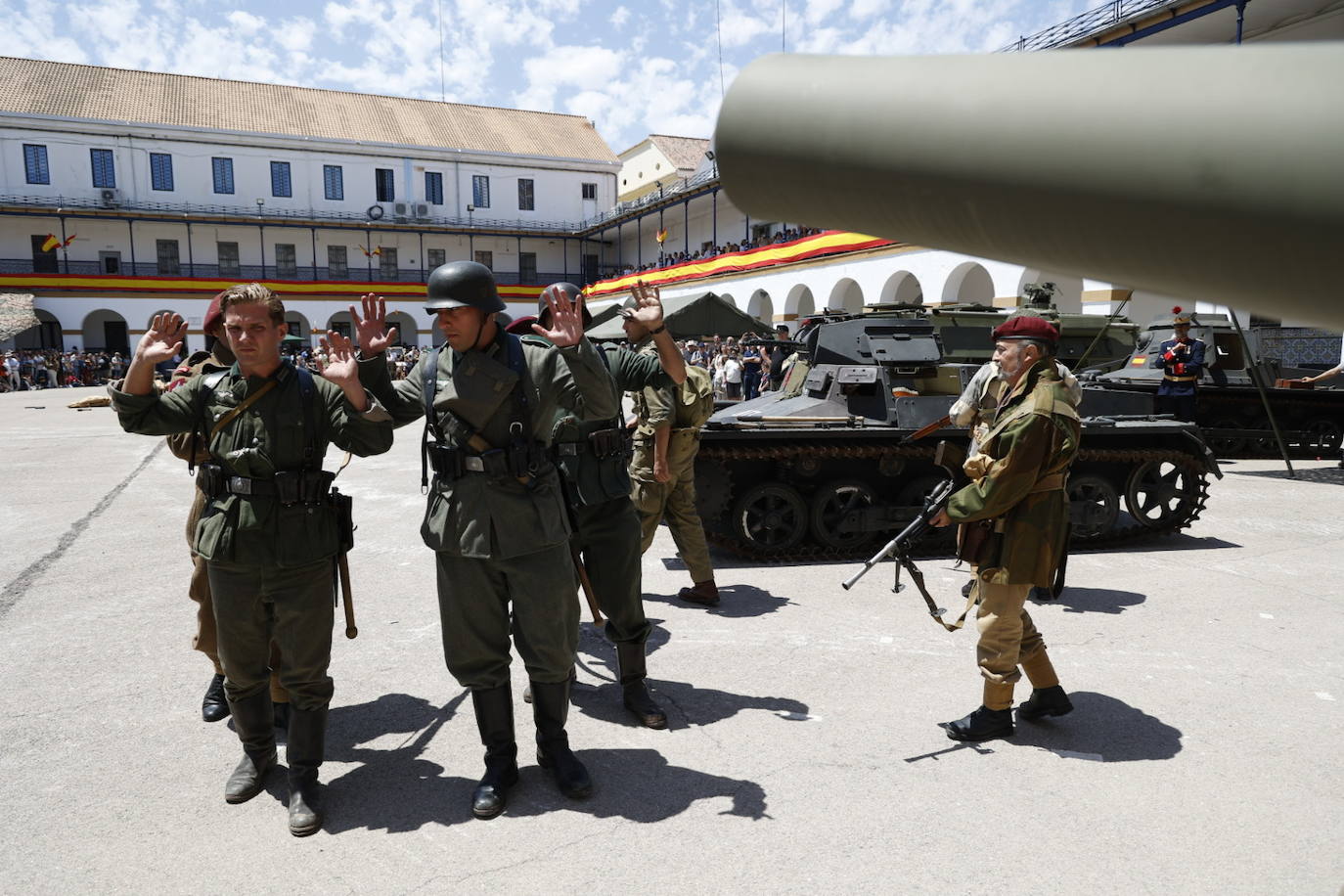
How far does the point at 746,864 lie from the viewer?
2.95 metres

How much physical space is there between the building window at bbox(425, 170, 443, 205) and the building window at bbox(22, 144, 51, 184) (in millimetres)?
17332

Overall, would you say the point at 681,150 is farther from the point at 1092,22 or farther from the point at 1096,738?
the point at 1096,738

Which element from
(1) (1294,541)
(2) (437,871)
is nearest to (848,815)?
(2) (437,871)

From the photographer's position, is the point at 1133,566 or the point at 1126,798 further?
the point at 1133,566

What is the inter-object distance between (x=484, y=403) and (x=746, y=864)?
1.75m

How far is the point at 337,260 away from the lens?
1935 inches

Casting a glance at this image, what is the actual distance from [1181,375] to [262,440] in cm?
1141

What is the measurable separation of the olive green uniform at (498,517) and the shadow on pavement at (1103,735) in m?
2.03

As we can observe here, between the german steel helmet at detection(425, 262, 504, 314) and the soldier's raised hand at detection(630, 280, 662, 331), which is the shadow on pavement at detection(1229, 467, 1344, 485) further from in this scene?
the german steel helmet at detection(425, 262, 504, 314)

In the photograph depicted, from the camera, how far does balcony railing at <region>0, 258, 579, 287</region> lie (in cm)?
4334

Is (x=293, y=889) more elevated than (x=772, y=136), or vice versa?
(x=772, y=136)

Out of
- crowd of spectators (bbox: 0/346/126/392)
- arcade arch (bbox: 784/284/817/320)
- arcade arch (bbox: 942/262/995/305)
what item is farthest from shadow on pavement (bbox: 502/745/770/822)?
crowd of spectators (bbox: 0/346/126/392)

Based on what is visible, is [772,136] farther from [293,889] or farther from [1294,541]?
[1294,541]

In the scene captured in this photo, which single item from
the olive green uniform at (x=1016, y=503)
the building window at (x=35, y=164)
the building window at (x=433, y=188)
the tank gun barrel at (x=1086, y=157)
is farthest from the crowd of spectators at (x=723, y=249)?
the building window at (x=35, y=164)
